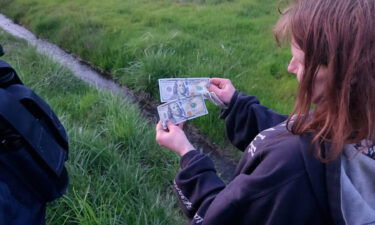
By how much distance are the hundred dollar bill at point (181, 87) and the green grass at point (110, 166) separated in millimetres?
617

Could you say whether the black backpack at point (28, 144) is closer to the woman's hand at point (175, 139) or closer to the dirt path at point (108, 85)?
the woman's hand at point (175, 139)

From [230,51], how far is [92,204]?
2.76 meters

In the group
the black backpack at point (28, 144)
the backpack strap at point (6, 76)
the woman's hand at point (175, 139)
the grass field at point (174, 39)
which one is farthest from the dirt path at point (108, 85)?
the backpack strap at point (6, 76)

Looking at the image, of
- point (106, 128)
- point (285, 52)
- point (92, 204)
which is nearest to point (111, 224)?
point (92, 204)

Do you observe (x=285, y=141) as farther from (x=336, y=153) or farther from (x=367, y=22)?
(x=367, y=22)

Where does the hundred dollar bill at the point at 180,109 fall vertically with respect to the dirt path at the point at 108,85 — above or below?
above

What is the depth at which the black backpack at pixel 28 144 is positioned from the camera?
1.46m

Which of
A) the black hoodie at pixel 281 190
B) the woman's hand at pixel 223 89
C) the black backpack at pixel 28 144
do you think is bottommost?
the black backpack at pixel 28 144

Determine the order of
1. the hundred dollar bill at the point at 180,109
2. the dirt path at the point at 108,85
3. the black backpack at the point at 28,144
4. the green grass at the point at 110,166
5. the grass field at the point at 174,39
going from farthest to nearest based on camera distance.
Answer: the grass field at the point at 174,39 < the dirt path at the point at 108,85 < the green grass at the point at 110,166 < the hundred dollar bill at the point at 180,109 < the black backpack at the point at 28,144

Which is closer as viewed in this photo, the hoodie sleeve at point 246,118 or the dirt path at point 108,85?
the hoodie sleeve at point 246,118

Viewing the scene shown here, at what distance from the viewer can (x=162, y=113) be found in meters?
1.75

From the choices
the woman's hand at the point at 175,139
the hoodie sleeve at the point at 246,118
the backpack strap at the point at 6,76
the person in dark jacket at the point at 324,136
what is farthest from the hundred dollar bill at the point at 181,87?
the person in dark jacket at the point at 324,136

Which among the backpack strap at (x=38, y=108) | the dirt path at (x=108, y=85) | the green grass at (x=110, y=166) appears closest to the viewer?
the backpack strap at (x=38, y=108)

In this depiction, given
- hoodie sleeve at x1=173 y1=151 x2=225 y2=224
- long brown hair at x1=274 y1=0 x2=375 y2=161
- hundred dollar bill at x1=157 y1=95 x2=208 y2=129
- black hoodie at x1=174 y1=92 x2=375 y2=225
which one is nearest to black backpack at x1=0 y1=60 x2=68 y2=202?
hundred dollar bill at x1=157 y1=95 x2=208 y2=129
